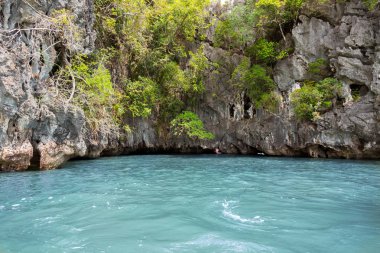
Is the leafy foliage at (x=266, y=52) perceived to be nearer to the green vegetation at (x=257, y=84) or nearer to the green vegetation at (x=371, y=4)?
the green vegetation at (x=257, y=84)

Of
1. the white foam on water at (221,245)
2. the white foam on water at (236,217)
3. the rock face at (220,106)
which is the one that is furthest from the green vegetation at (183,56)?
the white foam on water at (221,245)

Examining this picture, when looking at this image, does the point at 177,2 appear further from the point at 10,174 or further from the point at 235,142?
the point at 10,174

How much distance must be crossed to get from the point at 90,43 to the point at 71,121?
4695 mm

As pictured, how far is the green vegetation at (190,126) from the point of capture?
2131 cm

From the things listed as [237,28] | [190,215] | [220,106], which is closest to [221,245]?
[190,215]

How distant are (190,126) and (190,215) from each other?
15.7m

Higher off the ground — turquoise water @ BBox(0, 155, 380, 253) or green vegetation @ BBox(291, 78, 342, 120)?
green vegetation @ BBox(291, 78, 342, 120)

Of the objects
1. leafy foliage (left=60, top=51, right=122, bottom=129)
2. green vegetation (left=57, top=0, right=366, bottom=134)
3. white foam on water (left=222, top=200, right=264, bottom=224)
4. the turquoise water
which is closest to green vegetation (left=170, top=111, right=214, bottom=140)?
green vegetation (left=57, top=0, right=366, bottom=134)

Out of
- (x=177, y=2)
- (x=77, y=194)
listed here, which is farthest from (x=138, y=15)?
(x=77, y=194)

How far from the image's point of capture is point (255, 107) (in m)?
21.0

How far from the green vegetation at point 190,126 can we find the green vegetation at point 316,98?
6362mm

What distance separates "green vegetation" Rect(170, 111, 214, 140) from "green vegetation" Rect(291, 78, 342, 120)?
20.9ft

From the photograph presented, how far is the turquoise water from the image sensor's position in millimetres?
4352

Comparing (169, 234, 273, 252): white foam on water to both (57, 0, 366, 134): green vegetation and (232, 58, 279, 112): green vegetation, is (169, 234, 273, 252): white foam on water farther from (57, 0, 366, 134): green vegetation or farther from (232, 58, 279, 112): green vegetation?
(232, 58, 279, 112): green vegetation
